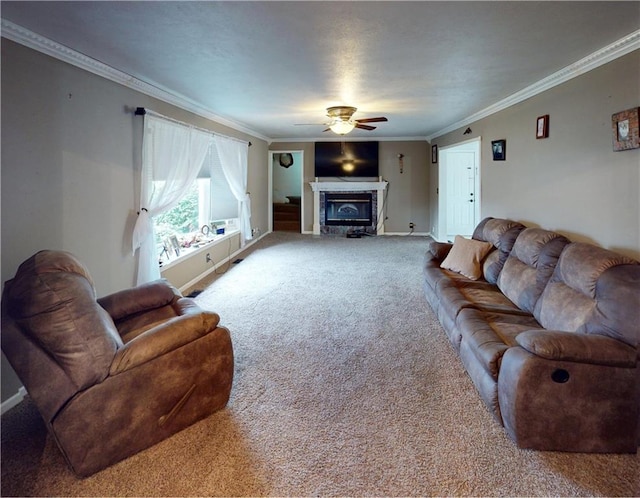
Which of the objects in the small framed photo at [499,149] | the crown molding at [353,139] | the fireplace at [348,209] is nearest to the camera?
the small framed photo at [499,149]

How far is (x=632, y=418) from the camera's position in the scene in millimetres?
1852

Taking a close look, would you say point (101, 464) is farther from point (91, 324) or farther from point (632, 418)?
point (632, 418)

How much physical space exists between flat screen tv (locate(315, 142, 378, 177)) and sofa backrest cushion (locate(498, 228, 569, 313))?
5668 mm

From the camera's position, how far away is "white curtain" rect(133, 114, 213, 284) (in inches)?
141

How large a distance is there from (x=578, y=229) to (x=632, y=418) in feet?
5.82

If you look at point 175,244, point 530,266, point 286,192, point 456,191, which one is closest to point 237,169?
point 175,244

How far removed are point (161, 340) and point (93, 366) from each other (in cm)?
31

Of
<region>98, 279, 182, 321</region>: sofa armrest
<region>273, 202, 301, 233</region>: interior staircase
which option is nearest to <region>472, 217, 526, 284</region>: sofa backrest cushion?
<region>98, 279, 182, 321</region>: sofa armrest

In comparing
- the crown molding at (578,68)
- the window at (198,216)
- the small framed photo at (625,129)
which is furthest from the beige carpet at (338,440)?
the crown molding at (578,68)

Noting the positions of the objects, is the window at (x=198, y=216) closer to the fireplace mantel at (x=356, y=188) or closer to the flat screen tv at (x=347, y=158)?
the fireplace mantel at (x=356, y=188)

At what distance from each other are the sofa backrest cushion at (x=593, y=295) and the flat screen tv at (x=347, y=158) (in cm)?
646

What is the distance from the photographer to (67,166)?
2.69 m

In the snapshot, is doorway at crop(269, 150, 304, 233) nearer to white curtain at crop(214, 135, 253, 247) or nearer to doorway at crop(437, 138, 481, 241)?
white curtain at crop(214, 135, 253, 247)

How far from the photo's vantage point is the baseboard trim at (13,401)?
2.25 m
